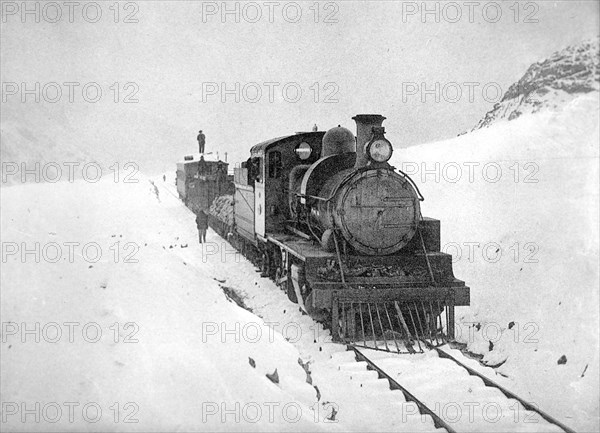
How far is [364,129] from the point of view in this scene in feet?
28.2

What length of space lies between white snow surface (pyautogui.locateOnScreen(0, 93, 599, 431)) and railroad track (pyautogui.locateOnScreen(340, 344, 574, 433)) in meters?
0.13

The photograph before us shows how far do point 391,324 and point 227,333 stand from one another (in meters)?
2.79

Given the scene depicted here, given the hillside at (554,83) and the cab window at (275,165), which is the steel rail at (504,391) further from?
the cab window at (275,165)

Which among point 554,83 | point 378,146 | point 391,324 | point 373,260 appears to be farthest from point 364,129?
point 554,83

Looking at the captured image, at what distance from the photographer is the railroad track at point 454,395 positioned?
564 centimetres

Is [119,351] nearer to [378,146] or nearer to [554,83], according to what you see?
[378,146]

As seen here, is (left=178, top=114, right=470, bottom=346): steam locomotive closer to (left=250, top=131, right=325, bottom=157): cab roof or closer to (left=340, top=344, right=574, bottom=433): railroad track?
(left=340, top=344, right=574, bottom=433): railroad track

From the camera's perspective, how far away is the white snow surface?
5004 millimetres

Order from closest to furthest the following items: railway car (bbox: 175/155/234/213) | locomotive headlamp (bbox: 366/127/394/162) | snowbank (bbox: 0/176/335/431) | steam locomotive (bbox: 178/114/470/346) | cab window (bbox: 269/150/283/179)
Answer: snowbank (bbox: 0/176/335/431), steam locomotive (bbox: 178/114/470/346), locomotive headlamp (bbox: 366/127/394/162), cab window (bbox: 269/150/283/179), railway car (bbox: 175/155/234/213)

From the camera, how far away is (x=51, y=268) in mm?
5828

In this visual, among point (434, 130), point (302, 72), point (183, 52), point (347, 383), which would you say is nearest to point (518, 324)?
point (347, 383)

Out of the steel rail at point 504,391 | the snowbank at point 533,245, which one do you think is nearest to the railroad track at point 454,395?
the steel rail at point 504,391

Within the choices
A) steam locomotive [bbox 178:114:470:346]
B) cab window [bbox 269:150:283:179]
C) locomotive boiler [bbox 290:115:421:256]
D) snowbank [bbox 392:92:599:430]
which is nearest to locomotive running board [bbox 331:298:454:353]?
steam locomotive [bbox 178:114:470:346]

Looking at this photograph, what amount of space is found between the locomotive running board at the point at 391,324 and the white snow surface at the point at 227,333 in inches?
15.8
